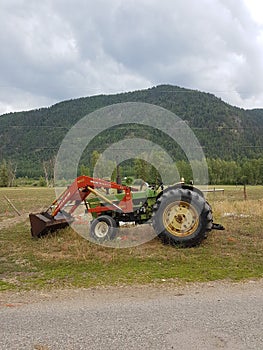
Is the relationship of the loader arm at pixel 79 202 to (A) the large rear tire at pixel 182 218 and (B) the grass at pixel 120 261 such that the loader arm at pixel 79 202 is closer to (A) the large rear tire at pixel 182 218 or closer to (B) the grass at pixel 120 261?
(B) the grass at pixel 120 261

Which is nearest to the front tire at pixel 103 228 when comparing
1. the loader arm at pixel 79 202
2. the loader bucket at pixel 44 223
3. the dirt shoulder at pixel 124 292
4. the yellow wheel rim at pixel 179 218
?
the loader arm at pixel 79 202

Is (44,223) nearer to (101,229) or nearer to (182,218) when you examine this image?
(101,229)

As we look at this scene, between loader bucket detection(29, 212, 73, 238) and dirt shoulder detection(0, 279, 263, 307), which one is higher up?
loader bucket detection(29, 212, 73, 238)

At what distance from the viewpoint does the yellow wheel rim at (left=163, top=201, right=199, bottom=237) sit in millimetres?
8383

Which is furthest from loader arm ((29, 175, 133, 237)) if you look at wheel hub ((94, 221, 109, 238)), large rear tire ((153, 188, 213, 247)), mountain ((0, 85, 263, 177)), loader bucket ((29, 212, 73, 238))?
mountain ((0, 85, 263, 177))

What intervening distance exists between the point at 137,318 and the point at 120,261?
2913 millimetres

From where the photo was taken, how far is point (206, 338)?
379 centimetres

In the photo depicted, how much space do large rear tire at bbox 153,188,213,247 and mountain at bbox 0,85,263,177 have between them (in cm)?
10454

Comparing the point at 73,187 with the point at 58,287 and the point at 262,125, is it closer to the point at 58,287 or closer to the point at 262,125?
the point at 58,287

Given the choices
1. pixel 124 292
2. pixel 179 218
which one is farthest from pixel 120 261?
pixel 179 218

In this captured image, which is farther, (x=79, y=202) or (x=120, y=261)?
(x=79, y=202)

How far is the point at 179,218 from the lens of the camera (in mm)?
8531

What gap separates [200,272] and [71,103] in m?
183

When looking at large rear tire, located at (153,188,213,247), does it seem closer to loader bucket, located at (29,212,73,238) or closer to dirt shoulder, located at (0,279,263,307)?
dirt shoulder, located at (0,279,263,307)
